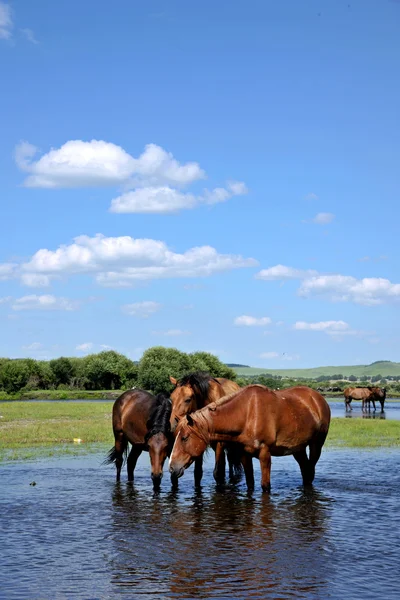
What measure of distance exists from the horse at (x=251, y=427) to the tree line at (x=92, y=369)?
71.3m

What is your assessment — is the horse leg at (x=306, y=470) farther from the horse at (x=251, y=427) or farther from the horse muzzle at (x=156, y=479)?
the horse muzzle at (x=156, y=479)

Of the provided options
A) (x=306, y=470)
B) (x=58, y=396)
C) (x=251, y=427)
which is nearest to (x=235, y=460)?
(x=306, y=470)

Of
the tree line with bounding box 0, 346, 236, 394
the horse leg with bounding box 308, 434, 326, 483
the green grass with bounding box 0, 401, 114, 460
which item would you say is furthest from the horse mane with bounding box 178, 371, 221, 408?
the tree line with bounding box 0, 346, 236, 394

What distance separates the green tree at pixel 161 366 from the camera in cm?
7250

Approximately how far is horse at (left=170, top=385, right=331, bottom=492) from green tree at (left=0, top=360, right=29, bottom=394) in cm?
7397

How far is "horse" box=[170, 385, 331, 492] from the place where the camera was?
38.0 ft

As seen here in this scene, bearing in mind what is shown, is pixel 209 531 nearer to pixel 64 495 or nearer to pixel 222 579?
pixel 222 579

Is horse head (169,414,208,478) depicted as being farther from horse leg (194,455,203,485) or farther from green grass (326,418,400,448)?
green grass (326,418,400,448)

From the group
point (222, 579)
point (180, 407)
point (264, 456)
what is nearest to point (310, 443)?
point (264, 456)

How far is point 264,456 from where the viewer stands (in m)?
11.9

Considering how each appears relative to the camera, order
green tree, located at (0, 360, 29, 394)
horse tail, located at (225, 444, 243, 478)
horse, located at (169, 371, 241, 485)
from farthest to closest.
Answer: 1. green tree, located at (0, 360, 29, 394)
2. horse tail, located at (225, 444, 243, 478)
3. horse, located at (169, 371, 241, 485)

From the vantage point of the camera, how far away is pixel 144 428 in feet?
43.9

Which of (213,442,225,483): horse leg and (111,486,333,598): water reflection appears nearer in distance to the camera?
(111,486,333,598): water reflection

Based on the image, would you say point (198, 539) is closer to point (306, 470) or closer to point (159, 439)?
point (159, 439)
